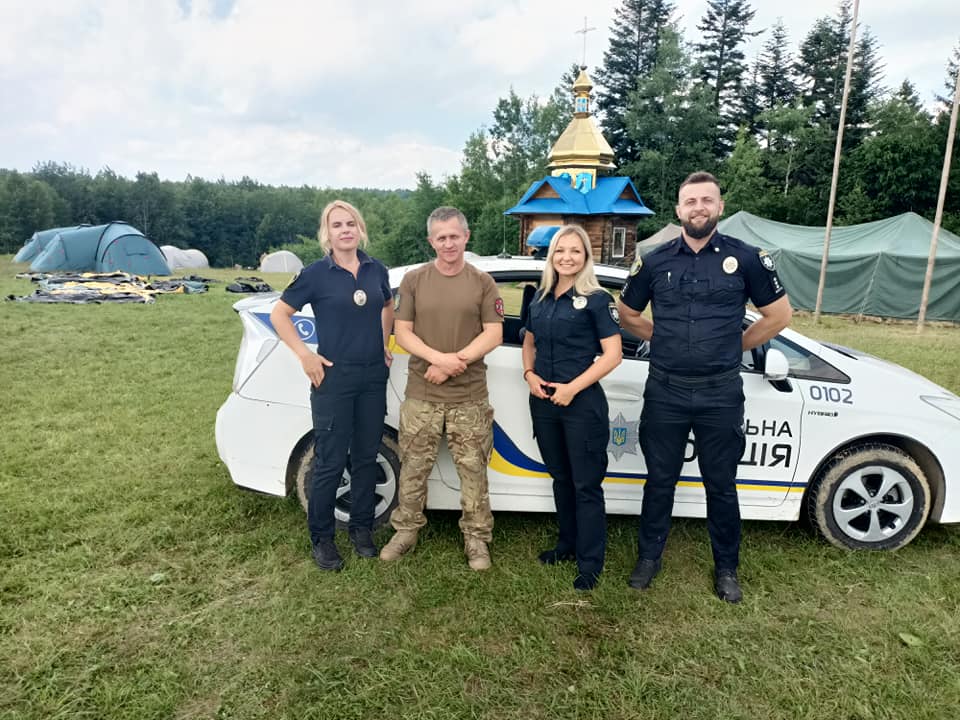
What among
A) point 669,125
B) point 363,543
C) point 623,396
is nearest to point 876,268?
point 623,396

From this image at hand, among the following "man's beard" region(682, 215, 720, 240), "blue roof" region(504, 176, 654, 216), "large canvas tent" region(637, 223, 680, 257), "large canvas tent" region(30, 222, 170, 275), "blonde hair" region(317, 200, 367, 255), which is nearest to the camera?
"man's beard" region(682, 215, 720, 240)

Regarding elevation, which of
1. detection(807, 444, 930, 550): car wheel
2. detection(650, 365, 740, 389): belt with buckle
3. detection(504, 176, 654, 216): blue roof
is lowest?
detection(807, 444, 930, 550): car wheel

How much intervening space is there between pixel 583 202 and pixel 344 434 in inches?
790

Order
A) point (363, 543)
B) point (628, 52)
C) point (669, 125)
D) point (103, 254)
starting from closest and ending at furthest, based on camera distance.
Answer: point (363, 543) < point (103, 254) < point (669, 125) < point (628, 52)

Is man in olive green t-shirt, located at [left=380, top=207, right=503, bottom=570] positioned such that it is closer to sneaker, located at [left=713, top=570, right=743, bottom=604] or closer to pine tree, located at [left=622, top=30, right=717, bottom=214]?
sneaker, located at [left=713, top=570, right=743, bottom=604]

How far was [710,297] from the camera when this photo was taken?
2.77 meters

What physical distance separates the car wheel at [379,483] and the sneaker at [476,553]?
502 millimetres

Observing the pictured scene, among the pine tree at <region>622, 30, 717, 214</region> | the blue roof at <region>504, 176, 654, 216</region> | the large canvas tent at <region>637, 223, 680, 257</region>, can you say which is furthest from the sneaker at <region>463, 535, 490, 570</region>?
the pine tree at <region>622, 30, 717, 214</region>

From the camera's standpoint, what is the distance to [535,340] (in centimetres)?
295

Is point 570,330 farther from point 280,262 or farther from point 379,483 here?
point 280,262

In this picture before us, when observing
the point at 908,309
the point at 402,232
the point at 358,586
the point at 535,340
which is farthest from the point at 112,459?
the point at 402,232

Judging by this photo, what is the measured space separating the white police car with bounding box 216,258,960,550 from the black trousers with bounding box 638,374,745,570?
31 cm

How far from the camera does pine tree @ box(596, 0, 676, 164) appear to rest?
43844mm

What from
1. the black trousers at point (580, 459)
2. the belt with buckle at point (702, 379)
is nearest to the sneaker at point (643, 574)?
the black trousers at point (580, 459)
